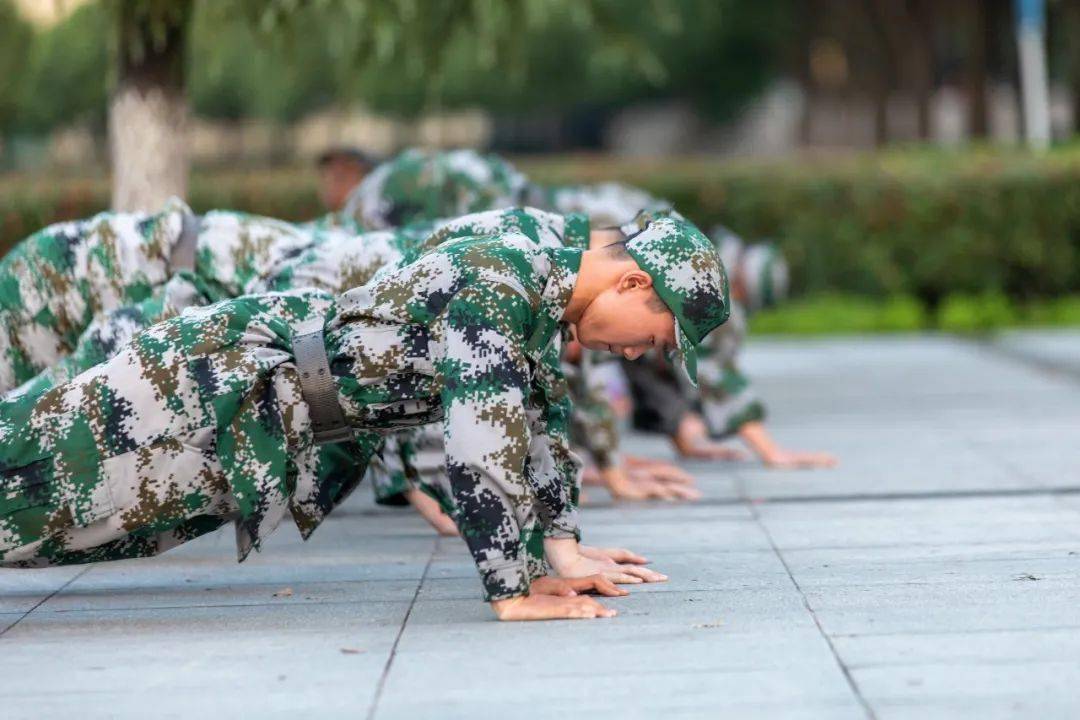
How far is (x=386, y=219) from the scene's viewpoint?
757cm

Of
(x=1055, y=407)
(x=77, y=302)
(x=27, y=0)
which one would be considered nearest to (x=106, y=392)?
(x=77, y=302)

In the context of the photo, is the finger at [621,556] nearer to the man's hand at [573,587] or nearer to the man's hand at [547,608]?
the man's hand at [573,587]

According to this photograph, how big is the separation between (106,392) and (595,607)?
1393mm

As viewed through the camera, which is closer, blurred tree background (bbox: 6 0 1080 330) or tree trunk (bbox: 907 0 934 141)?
blurred tree background (bbox: 6 0 1080 330)

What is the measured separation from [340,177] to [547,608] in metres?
4.07

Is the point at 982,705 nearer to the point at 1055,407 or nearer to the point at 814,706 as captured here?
the point at 814,706

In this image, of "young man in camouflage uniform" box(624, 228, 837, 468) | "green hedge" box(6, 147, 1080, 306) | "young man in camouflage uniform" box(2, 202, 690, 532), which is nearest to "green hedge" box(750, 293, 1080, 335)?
"green hedge" box(6, 147, 1080, 306)

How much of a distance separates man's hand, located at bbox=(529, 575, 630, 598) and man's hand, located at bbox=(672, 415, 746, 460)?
3.39 meters

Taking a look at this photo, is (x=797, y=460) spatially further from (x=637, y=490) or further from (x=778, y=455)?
(x=637, y=490)

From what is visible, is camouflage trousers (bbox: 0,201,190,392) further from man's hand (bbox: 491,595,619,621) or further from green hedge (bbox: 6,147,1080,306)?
green hedge (bbox: 6,147,1080,306)

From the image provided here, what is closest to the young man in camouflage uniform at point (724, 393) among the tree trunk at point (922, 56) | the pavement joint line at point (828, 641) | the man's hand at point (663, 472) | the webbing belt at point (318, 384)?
the man's hand at point (663, 472)

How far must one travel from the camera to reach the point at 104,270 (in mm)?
6102

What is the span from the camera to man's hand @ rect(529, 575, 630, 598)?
186 inches

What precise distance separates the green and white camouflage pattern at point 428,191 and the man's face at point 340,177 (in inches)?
15.8
